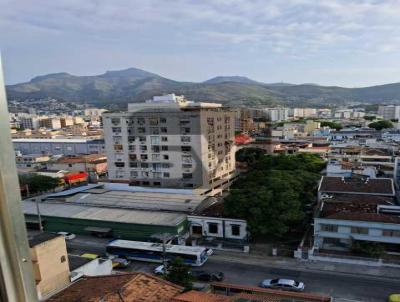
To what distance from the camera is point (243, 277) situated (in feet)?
31.2

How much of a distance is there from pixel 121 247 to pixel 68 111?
7183cm

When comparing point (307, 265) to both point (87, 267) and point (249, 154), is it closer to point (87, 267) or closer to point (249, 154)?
point (87, 267)

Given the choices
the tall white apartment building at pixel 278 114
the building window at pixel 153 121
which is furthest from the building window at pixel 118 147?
the tall white apartment building at pixel 278 114

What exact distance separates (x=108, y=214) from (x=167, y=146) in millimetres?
5049

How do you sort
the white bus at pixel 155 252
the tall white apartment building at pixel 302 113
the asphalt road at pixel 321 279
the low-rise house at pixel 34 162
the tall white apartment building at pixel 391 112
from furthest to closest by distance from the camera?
the tall white apartment building at pixel 302 113 < the tall white apartment building at pixel 391 112 < the low-rise house at pixel 34 162 < the white bus at pixel 155 252 < the asphalt road at pixel 321 279

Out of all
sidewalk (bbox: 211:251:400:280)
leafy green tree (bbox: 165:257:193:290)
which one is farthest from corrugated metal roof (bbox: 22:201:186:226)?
leafy green tree (bbox: 165:257:193:290)

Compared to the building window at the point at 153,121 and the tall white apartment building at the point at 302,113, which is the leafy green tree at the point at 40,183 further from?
the tall white apartment building at the point at 302,113

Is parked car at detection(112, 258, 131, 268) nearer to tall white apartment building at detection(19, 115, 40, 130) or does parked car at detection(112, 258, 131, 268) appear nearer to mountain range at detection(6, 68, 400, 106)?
tall white apartment building at detection(19, 115, 40, 130)

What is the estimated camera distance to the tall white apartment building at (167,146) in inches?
669

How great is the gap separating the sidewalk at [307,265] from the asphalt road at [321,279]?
148mm

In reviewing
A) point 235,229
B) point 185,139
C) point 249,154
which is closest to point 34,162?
point 185,139

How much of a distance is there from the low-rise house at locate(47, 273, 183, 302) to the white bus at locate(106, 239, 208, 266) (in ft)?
14.2

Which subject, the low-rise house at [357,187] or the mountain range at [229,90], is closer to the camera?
the low-rise house at [357,187]

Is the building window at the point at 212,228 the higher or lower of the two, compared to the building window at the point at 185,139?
lower
